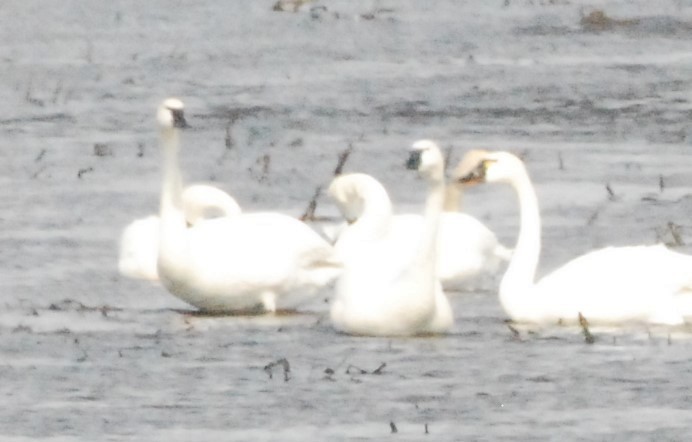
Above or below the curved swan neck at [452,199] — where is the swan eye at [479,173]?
below

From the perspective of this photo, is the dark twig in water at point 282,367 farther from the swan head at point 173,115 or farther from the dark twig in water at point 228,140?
the dark twig in water at point 228,140

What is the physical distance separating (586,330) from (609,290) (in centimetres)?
48

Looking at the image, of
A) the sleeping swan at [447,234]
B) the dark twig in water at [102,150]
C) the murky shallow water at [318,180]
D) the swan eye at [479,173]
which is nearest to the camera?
the murky shallow water at [318,180]

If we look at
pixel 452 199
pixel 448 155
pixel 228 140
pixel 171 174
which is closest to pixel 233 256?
pixel 171 174

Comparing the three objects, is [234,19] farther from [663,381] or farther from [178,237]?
[663,381]

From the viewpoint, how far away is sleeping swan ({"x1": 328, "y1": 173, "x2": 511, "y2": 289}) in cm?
1406

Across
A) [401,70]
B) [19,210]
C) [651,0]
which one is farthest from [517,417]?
[651,0]

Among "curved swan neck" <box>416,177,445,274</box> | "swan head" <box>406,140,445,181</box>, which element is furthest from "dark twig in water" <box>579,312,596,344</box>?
"swan head" <box>406,140,445,181</box>

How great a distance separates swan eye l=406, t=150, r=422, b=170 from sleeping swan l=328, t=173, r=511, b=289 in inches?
71.7

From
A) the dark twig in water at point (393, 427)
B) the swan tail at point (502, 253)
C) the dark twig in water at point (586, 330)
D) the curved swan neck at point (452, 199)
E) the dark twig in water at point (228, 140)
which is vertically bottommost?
the dark twig in water at point (393, 427)

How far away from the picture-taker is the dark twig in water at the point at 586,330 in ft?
38.9

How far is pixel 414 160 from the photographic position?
11984 mm

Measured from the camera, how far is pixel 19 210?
16.2m

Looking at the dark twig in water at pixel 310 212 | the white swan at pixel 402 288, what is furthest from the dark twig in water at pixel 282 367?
the dark twig in water at pixel 310 212
